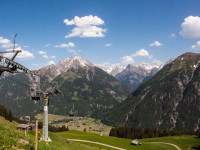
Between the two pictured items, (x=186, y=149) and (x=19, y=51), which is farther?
(x=186, y=149)

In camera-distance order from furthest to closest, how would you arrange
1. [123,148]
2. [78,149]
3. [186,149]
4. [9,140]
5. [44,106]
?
[186,149] → [123,148] → [78,149] → [44,106] → [9,140]

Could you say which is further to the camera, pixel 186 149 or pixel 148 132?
pixel 148 132

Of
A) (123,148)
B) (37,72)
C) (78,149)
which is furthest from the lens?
(123,148)

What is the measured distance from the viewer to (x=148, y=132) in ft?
633

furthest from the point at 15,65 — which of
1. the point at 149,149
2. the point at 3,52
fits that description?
the point at 149,149

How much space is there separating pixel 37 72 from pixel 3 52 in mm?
13604

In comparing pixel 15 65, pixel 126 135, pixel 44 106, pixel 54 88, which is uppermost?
pixel 15 65

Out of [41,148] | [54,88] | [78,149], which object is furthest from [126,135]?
[41,148]

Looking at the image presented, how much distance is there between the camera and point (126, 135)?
195250 millimetres

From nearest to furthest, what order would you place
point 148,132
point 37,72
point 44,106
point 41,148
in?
point 41,148 < point 37,72 < point 44,106 < point 148,132

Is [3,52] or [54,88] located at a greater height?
[3,52]

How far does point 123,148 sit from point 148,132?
10282cm

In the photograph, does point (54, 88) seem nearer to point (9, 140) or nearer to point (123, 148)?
point (9, 140)

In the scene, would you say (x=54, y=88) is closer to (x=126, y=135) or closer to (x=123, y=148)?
(x=123, y=148)
